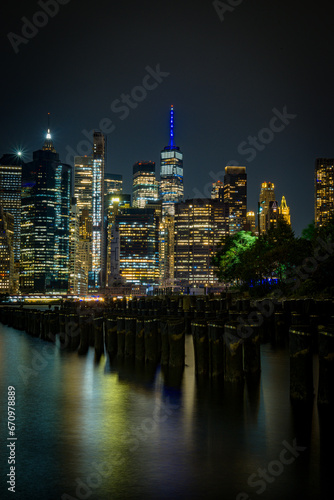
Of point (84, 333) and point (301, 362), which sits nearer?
point (301, 362)

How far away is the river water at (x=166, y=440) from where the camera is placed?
1009 centimetres

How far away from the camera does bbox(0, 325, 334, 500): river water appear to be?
10086mm

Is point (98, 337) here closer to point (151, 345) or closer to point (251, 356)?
point (151, 345)

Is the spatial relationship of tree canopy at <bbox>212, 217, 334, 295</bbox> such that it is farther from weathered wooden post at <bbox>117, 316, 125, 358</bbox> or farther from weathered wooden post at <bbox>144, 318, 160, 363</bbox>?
weathered wooden post at <bbox>144, 318, 160, 363</bbox>

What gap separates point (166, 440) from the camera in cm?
1311

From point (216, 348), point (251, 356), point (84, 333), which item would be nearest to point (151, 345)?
point (251, 356)

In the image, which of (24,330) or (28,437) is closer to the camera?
(28,437)

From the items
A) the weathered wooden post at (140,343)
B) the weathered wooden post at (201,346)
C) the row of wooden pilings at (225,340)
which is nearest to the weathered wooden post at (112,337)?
the row of wooden pilings at (225,340)

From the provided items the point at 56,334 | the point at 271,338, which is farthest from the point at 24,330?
Result: the point at 271,338

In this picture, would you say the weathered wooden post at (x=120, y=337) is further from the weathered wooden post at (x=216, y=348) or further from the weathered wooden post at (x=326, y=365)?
the weathered wooden post at (x=326, y=365)

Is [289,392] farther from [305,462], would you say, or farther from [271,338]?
[271,338]

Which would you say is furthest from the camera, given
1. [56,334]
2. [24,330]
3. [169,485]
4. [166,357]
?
[24,330]

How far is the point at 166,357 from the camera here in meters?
24.4

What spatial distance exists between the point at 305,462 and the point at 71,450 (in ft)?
16.9
